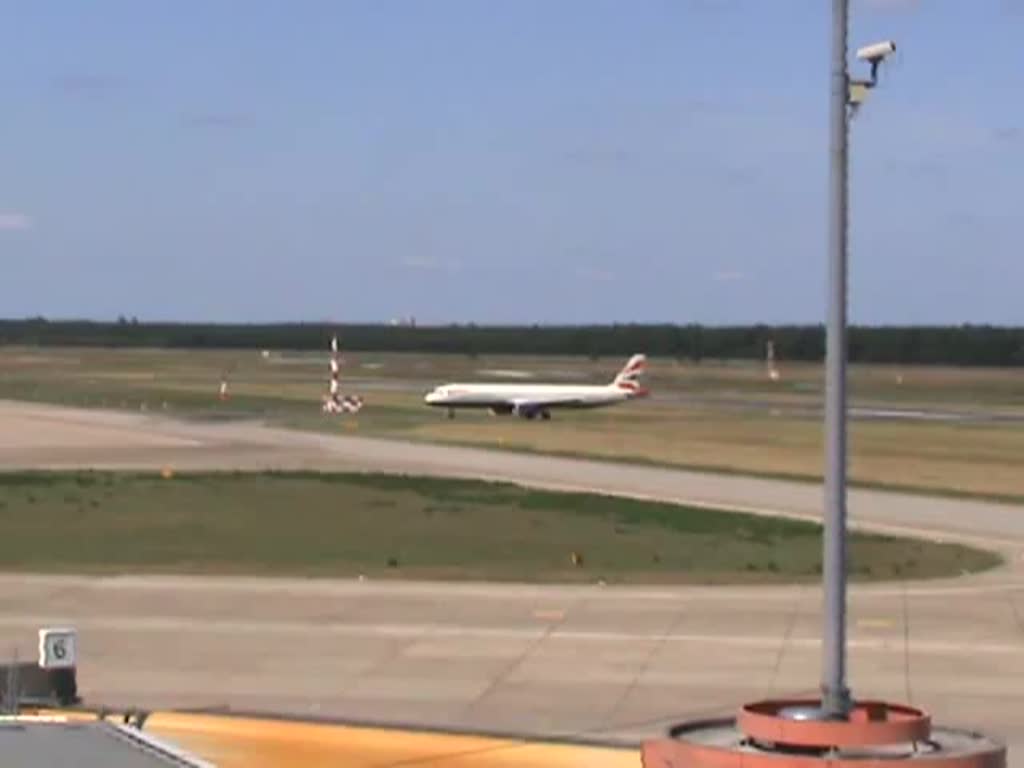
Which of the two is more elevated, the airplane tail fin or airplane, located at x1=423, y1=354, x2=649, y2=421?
the airplane tail fin

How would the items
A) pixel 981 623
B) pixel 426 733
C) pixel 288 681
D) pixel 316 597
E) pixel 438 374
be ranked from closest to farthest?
pixel 426 733 → pixel 288 681 → pixel 981 623 → pixel 316 597 → pixel 438 374

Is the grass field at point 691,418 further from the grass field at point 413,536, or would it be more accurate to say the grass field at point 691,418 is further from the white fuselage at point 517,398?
the grass field at point 413,536

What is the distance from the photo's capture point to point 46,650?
1558 cm

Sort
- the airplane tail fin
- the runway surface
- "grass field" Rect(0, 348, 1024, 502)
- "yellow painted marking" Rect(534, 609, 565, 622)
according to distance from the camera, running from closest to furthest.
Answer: the runway surface < "yellow painted marking" Rect(534, 609, 565, 622) < "grass field" Rect(0, 348, 1024, 502) < the airplane tail fin

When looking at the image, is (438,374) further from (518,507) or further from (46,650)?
(46,650)

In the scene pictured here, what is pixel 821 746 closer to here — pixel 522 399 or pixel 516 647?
pixel 516 647

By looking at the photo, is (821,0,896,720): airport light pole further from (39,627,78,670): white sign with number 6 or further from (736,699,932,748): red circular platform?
(39,627,78,670): white sign with number 6

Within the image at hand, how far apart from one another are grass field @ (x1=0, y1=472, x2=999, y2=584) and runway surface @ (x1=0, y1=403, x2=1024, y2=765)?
7.00ft

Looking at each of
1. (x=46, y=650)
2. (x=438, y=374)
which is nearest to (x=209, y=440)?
(x=46, y=650)

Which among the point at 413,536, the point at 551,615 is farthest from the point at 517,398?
the point at 551,615

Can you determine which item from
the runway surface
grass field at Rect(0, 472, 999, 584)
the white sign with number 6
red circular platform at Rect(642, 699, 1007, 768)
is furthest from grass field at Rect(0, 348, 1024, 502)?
red circular platform at Rect(642, 699, 1007, 768)

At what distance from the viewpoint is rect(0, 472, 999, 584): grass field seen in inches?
1454

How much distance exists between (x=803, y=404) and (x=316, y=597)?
89.5 meters

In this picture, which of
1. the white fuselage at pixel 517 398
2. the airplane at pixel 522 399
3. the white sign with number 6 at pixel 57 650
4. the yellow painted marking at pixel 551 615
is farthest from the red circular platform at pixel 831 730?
the white fuselage at pixel 517 398
